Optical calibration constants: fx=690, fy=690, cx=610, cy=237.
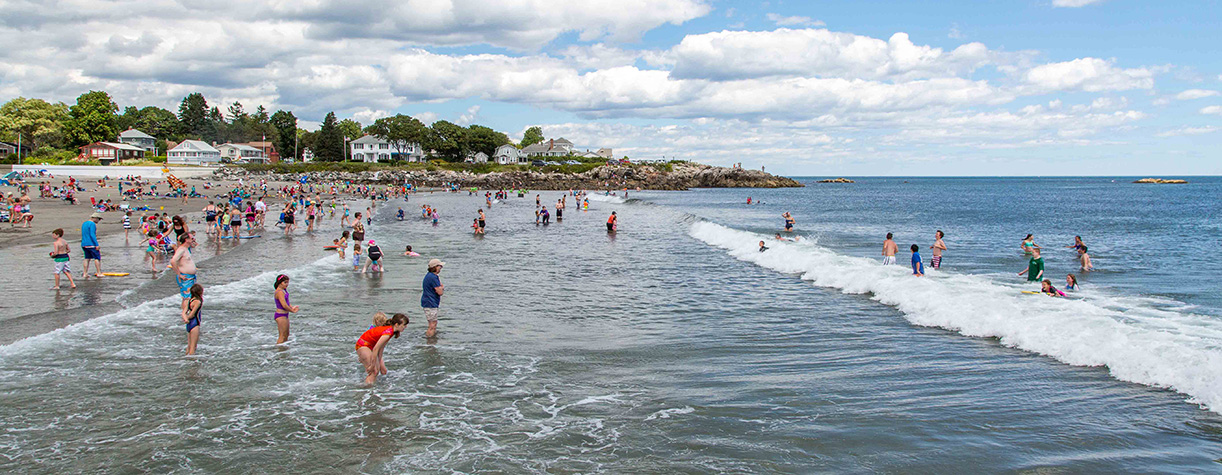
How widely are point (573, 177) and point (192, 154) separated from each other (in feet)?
195

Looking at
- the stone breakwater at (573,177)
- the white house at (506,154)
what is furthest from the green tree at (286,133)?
the white house at (506,154)

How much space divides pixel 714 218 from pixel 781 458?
44.4 meters

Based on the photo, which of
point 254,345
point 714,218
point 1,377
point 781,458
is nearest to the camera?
point 781,458

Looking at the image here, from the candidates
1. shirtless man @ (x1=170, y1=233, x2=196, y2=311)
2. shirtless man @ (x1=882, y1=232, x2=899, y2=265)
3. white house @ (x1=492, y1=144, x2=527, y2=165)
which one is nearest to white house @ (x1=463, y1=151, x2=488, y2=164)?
white house @ (x1=492, y1=144, x2=527, y2=165)

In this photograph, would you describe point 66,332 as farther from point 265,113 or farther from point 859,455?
point 265,113

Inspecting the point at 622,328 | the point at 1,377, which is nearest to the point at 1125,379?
the point at 622,328

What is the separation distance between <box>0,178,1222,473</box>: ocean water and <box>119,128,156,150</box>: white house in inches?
4413

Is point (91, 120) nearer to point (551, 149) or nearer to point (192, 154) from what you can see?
point (192, 154)

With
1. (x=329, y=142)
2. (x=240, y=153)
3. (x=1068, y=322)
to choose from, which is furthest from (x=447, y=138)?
Answer: (x=1068, y=322)

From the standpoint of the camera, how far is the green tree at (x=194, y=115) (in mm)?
143125

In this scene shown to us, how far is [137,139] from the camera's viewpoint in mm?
113312

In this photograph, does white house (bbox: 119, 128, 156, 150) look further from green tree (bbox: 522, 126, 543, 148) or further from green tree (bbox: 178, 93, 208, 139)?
green tree (bbox: 522, 126, 543, 148)

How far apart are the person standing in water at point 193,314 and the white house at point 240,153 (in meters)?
118

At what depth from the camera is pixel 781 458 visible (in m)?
7.04
